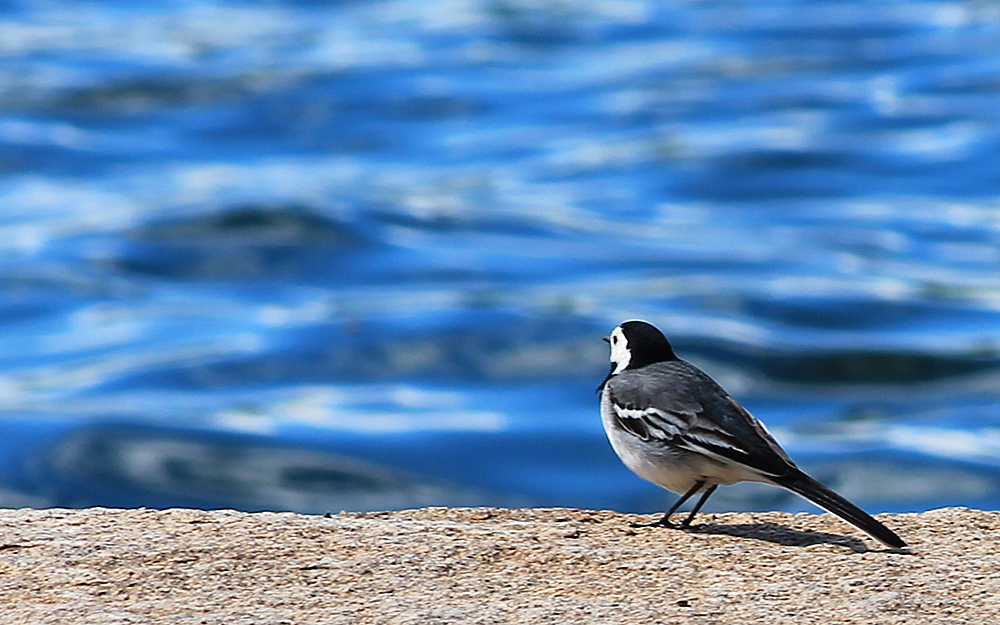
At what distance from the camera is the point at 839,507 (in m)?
5.87

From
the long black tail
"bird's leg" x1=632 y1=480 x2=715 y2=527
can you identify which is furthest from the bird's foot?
the long black tail

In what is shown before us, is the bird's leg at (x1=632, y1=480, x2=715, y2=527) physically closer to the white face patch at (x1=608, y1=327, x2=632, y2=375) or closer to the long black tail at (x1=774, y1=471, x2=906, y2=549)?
the long black tail at (x1=774, y1=471, x2=906, y2=549)

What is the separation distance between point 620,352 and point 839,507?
174 centimetres

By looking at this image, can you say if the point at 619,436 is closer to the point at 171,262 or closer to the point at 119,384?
the point at 119,384

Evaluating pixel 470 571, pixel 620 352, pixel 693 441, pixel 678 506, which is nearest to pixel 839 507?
pixel 693 441

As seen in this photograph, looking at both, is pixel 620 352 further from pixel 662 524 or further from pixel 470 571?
pixel 470 571

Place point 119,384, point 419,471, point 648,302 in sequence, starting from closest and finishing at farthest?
point 419,471 < point 119,384 < point 648,302

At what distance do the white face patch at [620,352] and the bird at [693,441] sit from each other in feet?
0.84

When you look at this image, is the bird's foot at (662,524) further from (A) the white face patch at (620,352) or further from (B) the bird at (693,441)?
(A) the white face patch at (620,352)

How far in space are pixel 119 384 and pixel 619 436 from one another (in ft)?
37.4

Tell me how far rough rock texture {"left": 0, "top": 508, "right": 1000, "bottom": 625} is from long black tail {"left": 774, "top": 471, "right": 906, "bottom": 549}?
0.08 m

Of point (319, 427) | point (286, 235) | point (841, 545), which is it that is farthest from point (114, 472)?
point (841, 545)

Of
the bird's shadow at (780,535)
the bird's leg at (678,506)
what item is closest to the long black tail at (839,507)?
the bird's shadow at (780,535)

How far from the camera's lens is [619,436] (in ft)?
21.8
